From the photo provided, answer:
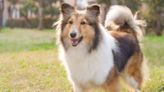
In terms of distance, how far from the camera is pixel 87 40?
6734 mm

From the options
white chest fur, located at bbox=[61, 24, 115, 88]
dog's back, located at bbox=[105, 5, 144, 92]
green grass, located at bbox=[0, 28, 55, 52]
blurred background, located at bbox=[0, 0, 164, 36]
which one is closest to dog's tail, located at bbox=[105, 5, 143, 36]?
dog's back, located at bbox=[105, 5, 144, 92]

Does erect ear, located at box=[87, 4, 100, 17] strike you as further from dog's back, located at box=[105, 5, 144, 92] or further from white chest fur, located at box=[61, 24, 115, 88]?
dog's back, located at box=[105, 5, 144, 92]

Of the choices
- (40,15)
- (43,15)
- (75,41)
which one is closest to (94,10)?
(75,41)

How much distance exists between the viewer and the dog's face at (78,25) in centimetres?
655

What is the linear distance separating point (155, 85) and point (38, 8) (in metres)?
38.7

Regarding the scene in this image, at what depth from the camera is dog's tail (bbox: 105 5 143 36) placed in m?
8.46

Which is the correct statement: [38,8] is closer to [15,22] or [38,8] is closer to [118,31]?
[15,22]

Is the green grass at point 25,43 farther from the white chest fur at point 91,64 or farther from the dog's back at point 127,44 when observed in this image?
the white chest fur at point 91,64

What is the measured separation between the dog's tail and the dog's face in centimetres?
168

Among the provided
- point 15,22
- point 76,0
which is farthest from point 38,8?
point 76,0

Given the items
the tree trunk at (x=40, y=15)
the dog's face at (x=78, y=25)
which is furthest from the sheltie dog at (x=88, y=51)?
the tree trunk at (x=40, y=15)

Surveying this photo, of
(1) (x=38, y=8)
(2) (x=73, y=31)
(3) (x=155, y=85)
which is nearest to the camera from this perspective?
(2) (x=73, y=31)

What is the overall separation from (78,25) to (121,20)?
6.80 ft

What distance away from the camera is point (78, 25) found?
6570 mm
